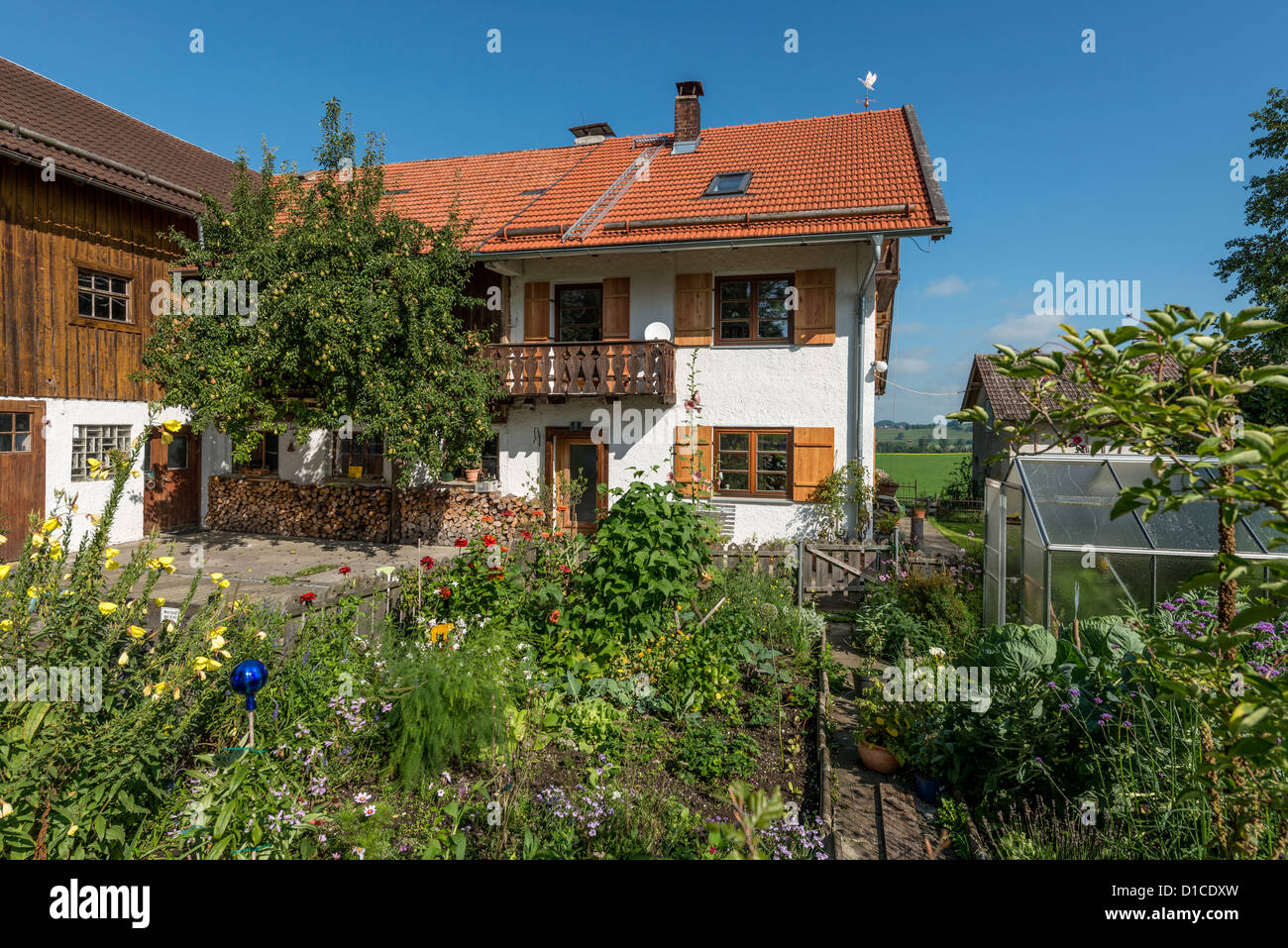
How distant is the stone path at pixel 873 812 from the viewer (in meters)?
3.91

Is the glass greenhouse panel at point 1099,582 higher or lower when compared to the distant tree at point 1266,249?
lower

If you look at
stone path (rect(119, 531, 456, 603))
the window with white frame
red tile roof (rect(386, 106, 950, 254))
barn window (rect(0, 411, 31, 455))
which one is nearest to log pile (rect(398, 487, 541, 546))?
stone path (rect(119, 531, 456, 603))

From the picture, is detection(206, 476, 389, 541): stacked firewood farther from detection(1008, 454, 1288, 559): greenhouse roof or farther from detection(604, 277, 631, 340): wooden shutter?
detection(1008, 454, 1288, 559): greenhouse roof

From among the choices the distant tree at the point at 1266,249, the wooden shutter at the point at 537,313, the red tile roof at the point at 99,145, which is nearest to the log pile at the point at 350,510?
the wooden shutter at the point at 537,313

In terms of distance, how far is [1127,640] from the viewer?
14.3ft

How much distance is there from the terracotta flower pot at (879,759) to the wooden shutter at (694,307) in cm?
914

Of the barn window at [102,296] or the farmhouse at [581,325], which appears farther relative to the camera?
the barn window at [102,296]

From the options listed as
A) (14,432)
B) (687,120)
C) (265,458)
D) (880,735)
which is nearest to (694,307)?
(687,120)

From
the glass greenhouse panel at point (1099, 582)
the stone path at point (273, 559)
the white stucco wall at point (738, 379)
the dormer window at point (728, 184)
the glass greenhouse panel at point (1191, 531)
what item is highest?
the dormer window at point (728, 184)

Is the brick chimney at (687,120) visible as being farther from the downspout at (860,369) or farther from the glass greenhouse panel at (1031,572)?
the glass greenhouse panel at (1031,572)

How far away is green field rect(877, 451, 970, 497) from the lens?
3478cm

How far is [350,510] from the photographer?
1412 centimetres

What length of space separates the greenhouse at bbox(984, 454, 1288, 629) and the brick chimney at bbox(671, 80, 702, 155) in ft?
39.7
